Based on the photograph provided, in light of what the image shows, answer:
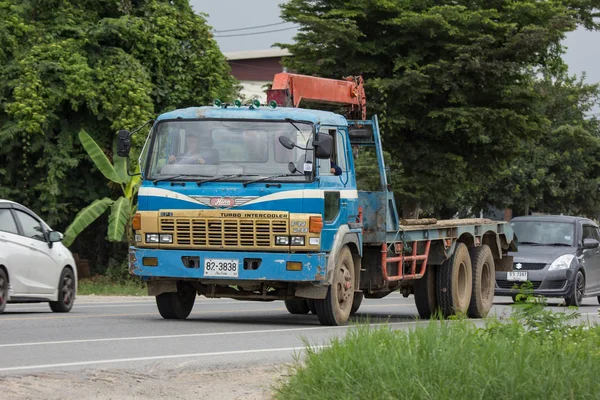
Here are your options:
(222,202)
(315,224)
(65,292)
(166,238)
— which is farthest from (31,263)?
(315,224)

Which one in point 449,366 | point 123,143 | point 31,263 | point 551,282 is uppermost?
point 123,143

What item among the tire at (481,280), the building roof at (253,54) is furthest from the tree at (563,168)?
the tire at (481,280)

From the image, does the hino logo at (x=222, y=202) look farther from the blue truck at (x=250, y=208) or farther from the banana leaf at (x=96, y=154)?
the banana leaf at (x=96, y=154)

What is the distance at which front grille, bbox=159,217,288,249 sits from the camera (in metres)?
14.6

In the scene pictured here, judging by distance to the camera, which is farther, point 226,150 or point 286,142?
point 226,150

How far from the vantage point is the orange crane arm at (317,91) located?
55.7ft

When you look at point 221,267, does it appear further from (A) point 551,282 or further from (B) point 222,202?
(A) point 551,282

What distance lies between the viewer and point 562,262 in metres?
24.0

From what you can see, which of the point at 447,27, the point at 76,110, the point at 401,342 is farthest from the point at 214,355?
the point at 447,27

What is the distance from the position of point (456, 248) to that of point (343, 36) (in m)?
15.4

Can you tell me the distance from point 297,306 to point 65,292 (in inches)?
137

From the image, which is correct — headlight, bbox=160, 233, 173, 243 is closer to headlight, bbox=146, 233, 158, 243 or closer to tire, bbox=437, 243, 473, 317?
headlight, bbox=146, 233, 158, 243

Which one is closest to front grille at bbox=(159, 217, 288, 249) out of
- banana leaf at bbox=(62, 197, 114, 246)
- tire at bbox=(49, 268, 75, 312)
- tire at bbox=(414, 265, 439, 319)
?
tire at bbox=(49, 268, 75, 312)

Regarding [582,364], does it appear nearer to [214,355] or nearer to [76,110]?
[214,355]
